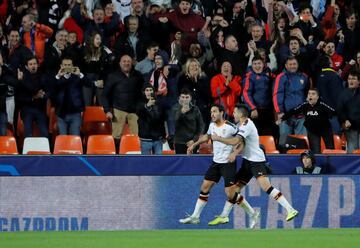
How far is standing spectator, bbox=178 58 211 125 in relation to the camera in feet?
58.6

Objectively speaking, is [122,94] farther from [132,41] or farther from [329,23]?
[329,23]

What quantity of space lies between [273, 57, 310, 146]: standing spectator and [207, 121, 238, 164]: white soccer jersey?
325cm

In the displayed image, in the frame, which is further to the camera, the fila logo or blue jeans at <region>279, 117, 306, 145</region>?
blue jeans at <region>279, 117, 306, 145</region>

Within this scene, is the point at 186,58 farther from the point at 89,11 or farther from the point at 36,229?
the point at 36,229

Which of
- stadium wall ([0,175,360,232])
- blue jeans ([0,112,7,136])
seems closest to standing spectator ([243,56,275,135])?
stadium wall ([0,175,360,232])

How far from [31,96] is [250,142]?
4.76 m

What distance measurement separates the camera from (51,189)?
15.0 metres

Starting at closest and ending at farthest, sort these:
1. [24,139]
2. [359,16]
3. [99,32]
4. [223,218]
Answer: [223,218] → [24,139] → [99,32] → [359,16]

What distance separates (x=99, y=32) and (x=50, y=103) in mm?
1629

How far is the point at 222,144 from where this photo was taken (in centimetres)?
1473

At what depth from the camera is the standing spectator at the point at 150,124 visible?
57.0 feet

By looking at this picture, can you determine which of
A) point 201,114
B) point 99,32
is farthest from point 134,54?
point 201,114

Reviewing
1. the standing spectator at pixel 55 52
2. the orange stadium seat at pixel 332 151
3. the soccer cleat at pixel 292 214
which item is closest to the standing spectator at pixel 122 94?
the standing spectator at pixel 55 52

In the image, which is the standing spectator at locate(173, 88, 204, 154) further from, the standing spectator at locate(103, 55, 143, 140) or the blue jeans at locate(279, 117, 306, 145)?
the blue jeans at locate(279, 117, 306, 145)
